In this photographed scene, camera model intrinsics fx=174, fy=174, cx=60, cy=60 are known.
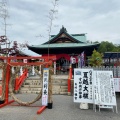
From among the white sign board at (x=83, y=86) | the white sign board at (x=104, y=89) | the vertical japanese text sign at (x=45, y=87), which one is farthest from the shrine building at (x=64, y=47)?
the white sign board at (x=104, y=89)

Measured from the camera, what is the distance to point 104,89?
7113 mm

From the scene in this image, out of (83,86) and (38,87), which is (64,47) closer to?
(38,87)

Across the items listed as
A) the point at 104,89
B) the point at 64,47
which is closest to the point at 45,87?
the point at 104,89

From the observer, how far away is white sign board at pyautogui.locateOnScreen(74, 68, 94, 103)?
23.7ft

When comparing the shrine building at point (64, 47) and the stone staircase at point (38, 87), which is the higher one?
the shrine building at point (64, 47)

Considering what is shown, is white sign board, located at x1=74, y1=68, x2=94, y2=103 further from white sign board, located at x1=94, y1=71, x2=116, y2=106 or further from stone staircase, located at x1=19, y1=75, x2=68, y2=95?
stone staircase, located at x1=19, y1=75, x2=68, y2=95

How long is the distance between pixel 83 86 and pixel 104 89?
0.87 meters

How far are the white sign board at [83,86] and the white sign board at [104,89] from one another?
240 mm

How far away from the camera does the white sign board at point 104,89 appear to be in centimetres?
687

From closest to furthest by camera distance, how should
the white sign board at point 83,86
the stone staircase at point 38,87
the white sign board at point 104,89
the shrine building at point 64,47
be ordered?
the white sign board at point 104,89
the white sign board at point 83,86
the stone staircase at point 38,87
the shrine building at point 64,47

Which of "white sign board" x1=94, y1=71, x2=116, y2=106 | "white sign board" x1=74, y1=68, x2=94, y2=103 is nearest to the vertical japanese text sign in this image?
"white sign board" x1=74, y1=68, x2=94, y2=103

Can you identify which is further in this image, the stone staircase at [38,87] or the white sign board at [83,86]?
the stone staircase at [38,87]

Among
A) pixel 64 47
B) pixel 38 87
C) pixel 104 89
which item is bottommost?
pixel 38 87

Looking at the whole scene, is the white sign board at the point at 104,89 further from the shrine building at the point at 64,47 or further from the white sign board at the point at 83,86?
the shrine building at the point at 64,47
